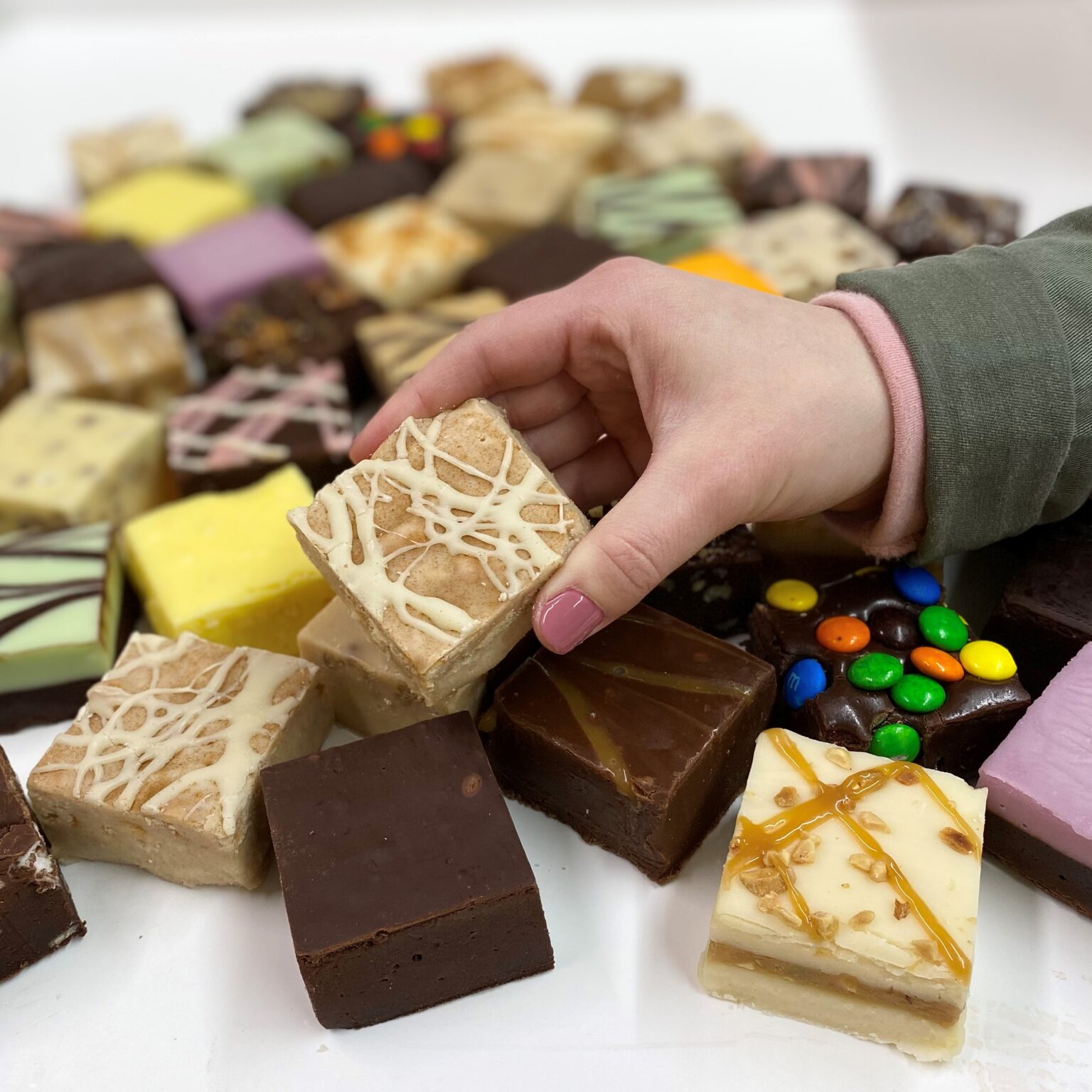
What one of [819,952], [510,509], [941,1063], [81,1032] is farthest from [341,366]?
[941,1063]

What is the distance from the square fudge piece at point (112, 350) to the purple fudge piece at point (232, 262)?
121mm

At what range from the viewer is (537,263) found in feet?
10.5

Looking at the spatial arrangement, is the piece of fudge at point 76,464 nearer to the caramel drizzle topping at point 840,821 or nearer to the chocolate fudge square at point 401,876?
the chocolate fudge square at point 401,876

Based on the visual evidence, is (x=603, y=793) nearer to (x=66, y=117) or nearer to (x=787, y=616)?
(x=787, y=616)

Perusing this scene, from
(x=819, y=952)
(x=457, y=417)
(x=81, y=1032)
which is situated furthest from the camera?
(x=457, y=417)

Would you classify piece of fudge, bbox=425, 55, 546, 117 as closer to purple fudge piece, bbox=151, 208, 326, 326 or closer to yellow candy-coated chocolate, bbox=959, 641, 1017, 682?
purple fudge piece, bbox=151, 208, 326, 326

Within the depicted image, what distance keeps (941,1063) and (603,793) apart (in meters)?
0.69

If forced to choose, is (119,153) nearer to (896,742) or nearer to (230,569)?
(230,569)

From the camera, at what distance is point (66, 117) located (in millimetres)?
4730

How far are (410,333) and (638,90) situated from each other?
1961mm

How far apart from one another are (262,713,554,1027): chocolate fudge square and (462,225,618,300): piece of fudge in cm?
164

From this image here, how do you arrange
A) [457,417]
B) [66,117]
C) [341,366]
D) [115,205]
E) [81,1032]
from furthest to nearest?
[66,117]
[115,205]
[341,366]
[457,417]
[81,1032]

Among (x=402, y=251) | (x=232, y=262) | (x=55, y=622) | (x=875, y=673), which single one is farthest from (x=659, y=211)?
(x=55, y=622)

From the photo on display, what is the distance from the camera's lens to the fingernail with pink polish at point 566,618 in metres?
1.70
